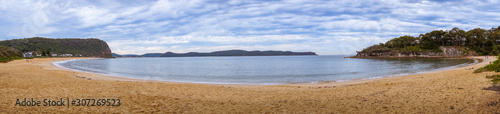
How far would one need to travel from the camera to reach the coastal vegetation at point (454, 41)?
111750 mm

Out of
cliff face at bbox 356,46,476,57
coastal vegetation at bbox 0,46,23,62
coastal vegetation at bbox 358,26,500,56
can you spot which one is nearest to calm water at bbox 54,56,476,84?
coastal vegetation at bbox 0,46,23,62

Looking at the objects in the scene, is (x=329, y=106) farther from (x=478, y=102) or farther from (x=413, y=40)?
(x=413, y=40)

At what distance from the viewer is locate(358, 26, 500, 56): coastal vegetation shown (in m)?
112

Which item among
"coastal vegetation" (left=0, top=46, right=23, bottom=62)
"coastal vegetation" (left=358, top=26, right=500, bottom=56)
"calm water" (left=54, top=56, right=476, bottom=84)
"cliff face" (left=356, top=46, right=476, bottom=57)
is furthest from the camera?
"cliff face" (left=356, top=46, right=476, bottom=57)

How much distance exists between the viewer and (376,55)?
→ 144625mm

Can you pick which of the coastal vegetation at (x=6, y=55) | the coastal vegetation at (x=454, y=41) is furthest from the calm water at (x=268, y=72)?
the coastal vegetation at (x=454, y=41)

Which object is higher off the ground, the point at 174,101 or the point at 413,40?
the point at 413,40

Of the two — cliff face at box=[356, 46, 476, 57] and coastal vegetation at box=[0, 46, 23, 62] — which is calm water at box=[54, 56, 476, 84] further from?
cliff face at box=[356, 46, 476, 57]

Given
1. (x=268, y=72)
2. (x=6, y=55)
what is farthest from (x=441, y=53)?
(x=6, y=55)

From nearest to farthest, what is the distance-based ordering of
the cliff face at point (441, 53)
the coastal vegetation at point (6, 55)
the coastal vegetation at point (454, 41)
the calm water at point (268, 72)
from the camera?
the calm water at point (268, 72)
the coastal vegetation at point (6, 55)
the coastal vegetation at point (454, 41)
the cliff face at point (441, 53)

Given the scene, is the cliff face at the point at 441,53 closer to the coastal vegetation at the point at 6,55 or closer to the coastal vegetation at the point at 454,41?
the coastal vegetation at the point at 454,41

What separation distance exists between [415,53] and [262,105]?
5575 inches

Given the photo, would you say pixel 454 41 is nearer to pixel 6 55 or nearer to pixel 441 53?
pixel 441 53

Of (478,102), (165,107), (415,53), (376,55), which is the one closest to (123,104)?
(165,107)
